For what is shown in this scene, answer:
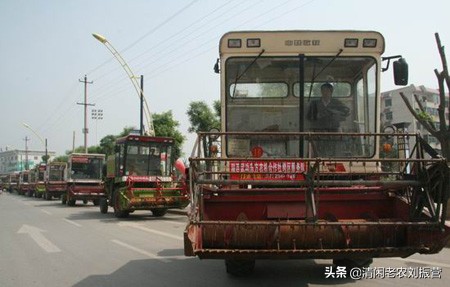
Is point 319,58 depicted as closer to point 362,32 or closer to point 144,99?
point 362,32

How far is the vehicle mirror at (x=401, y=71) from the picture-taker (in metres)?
6.81

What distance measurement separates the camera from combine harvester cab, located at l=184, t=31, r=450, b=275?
17.2 feet

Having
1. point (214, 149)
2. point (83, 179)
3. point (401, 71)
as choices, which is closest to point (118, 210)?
point (83, 179)

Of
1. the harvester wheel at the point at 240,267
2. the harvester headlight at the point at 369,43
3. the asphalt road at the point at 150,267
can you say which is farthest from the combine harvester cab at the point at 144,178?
the harvester headlight at the point at 369,43

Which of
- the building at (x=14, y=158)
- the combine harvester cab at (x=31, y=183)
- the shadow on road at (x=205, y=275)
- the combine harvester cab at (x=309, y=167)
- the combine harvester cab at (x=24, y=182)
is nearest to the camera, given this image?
the combine harvester cab at (x=309, y=167)

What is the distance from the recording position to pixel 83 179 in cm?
2883

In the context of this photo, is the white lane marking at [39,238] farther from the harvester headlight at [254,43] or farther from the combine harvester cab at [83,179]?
the combine harvester cab at [83,179]

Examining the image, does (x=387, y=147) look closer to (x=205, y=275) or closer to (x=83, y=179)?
(x=205, y=275)

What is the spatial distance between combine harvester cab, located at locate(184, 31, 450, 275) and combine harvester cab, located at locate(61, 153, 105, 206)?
2171 cm

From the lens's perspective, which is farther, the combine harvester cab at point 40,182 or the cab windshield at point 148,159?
the combine harvester cab at point 40,182

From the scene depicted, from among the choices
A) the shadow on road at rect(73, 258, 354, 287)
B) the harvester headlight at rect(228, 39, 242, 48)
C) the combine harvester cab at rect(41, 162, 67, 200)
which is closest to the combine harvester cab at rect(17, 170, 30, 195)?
the combine harvester cab at rect(41, 162, 67, 200)

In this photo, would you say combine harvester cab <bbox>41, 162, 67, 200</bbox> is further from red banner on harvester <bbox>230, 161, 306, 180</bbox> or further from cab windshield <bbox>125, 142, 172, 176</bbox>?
Result: red banner on harvester <bbox>230, 161, 306, 180</bbox>

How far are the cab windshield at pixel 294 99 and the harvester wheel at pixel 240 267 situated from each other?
1.50m

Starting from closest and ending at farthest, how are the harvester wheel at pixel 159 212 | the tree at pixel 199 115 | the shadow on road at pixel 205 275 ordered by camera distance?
the shadow on road at pixel 205 275
the harvester wheel at pixel 159 212
the tree at pixel 199 115
